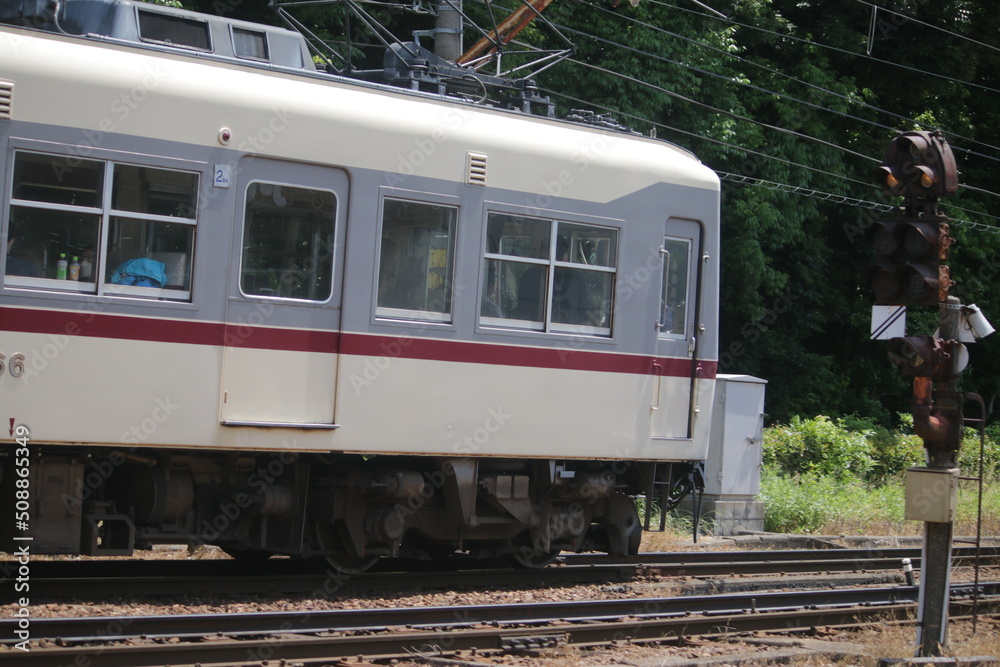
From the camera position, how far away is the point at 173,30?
902 centimetres

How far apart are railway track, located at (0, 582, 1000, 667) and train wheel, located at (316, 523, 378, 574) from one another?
62.1 inches

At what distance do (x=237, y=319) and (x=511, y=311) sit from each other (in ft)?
7.93

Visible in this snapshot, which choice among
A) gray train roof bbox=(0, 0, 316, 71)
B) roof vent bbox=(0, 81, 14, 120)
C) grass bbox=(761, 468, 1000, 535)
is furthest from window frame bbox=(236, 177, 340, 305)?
grass bbox=(761, 468, 1000, 535)

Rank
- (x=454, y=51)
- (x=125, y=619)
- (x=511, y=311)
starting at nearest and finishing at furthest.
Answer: (x=125, y=619) < (x=511, y=311) < (x=454, y=51)

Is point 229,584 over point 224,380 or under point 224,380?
under

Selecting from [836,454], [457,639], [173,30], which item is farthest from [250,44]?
[836,454]

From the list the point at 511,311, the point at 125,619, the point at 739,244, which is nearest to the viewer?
the point at 125,619

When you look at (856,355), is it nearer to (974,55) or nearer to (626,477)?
(974,55)

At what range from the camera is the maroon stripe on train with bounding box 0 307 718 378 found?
785cm

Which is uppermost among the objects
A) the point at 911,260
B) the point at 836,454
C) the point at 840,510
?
the point at 911,260

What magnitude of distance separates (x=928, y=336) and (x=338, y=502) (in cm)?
468

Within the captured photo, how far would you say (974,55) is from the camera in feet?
92.7

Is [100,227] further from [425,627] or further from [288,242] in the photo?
[425,627]

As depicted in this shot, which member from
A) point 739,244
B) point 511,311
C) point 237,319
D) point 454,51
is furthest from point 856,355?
point 237,319
